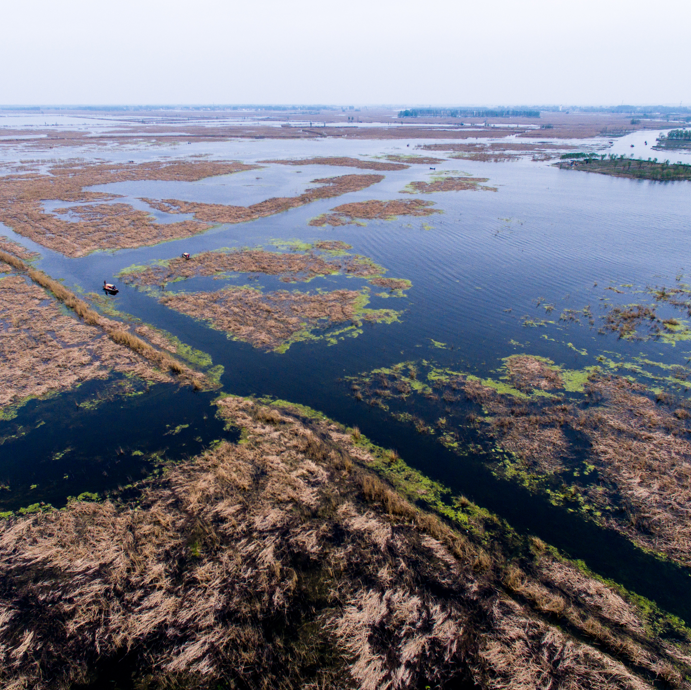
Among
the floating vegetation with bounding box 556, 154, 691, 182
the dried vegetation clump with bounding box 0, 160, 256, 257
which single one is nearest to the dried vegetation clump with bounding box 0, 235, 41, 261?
the dried vegetation clump with bounding box 0, 160, 256, 257


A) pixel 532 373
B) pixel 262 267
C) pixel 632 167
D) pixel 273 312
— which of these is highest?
pixel 632 167

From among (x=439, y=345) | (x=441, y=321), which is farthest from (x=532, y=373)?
(x=441, y=321)

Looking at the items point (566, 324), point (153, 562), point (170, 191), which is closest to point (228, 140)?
point (170, 191)

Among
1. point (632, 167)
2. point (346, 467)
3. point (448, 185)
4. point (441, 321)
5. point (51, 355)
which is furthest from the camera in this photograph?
point (632, 167)

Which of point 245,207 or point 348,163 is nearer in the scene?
point 245,207

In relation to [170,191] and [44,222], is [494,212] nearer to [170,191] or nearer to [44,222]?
[170,191]

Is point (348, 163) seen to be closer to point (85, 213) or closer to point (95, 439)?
point (85, 213)

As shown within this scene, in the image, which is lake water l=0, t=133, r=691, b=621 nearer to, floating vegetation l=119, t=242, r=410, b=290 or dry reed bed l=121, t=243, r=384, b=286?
floating vegetation l=119, t=242, r=410, b=290
